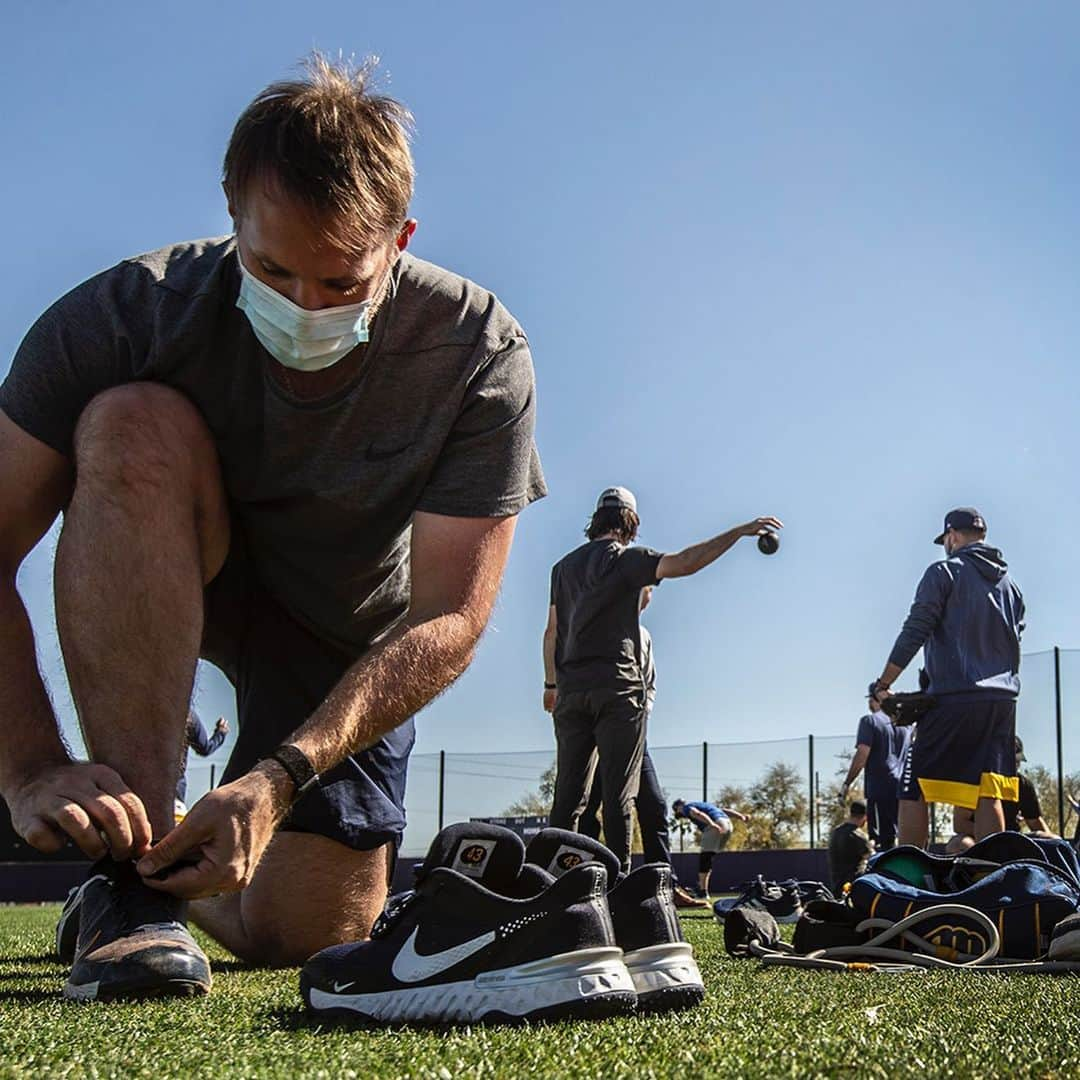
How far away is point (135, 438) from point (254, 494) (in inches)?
16.5

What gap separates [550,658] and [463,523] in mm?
4829

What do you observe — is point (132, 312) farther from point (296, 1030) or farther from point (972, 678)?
point (972, 678)

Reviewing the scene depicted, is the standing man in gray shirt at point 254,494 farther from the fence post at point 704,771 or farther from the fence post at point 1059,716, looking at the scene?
the fence post at point 704,771

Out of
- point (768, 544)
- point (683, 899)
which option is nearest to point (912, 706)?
point (768, 544)

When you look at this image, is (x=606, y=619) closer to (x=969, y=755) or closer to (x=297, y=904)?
(x=969, y=755)

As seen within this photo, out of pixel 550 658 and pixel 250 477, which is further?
pixel 550 658

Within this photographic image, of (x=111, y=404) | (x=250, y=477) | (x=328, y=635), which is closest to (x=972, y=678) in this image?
(x=328, y=635)

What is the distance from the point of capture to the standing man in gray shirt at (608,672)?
6117 millimetres

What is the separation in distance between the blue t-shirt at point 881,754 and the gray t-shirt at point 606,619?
5.67 metres

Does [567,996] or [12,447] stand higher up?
[12,447]

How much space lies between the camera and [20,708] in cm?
209

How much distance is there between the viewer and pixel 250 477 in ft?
8.41

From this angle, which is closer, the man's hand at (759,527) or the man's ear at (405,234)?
the man's ear at (405,234)

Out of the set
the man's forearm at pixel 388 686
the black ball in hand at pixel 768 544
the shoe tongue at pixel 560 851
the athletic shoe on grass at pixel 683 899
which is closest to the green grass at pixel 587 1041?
the shoe tongue at pixel 560 851
